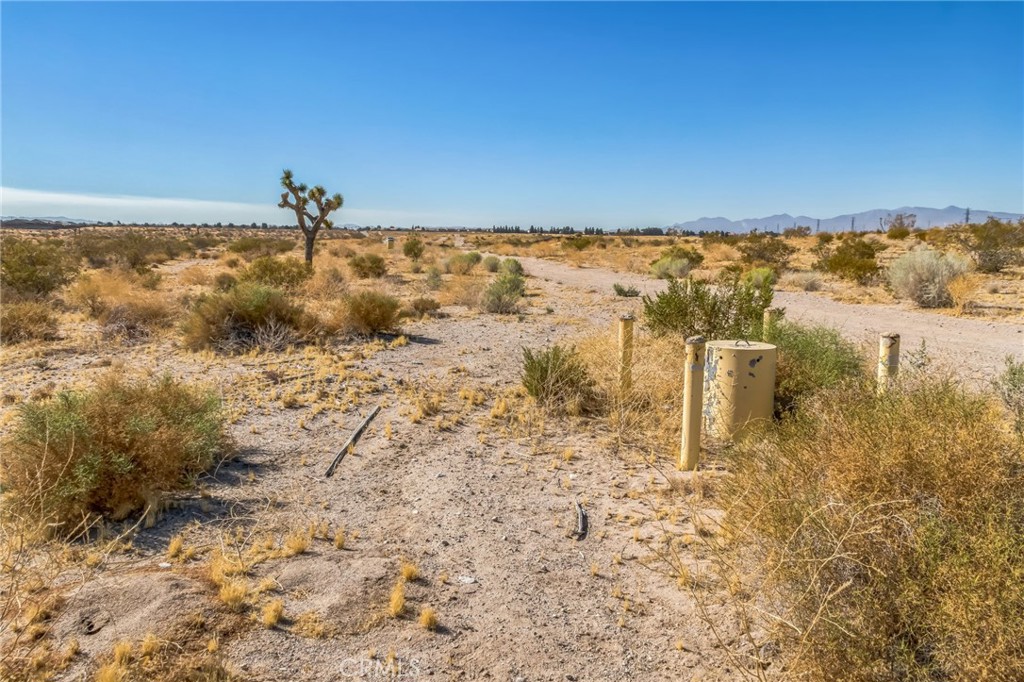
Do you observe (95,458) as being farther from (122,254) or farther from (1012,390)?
(122,254)

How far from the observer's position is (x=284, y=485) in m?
5.65

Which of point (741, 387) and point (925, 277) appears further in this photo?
point (925, 277)

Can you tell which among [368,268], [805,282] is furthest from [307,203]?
[805,282]

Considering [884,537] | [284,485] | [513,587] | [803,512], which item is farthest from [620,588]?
[284,485]

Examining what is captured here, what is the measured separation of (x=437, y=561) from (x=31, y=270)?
52.7 ft

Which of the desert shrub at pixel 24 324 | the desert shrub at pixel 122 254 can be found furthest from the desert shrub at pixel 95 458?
the desert shrub at pixel 122 254

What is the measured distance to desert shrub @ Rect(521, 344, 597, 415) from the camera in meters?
7.63

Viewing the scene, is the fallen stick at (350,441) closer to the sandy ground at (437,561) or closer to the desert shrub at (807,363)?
the sandy ground at (437,561)

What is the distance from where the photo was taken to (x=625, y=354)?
7.47 m

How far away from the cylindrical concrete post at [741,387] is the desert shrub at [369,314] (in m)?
7.93

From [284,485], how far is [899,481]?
4.69m

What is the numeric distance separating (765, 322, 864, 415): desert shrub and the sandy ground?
76.8 inches

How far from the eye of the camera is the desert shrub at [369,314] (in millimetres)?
12368

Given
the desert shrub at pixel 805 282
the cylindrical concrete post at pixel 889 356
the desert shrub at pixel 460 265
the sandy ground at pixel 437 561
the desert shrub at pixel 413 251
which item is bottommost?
the sandy ground at pixel 437 561
